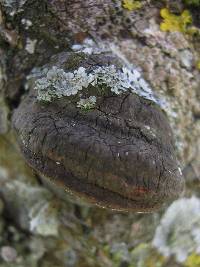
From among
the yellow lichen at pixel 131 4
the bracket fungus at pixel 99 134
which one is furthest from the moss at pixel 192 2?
the bracket fungus at pixel 99 134

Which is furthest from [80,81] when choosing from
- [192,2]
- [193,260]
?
[193,260]

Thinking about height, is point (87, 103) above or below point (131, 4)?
below

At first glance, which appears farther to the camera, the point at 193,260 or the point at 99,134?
the point at 193,260

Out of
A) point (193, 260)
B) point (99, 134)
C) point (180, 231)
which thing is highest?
point (99, 134)

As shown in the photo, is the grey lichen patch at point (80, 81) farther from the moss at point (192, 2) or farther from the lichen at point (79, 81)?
the moss at point (192, 2)

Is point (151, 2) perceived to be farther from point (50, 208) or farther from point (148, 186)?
point (50, 208)

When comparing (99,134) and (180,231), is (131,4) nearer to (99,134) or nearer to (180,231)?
(99,134)

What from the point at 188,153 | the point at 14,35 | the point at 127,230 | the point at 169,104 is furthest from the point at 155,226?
the point at 14,35

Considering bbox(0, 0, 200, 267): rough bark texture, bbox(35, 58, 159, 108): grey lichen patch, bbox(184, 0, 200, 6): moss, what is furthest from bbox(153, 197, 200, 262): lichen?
bbox(184, 0, 200, 6): moss
